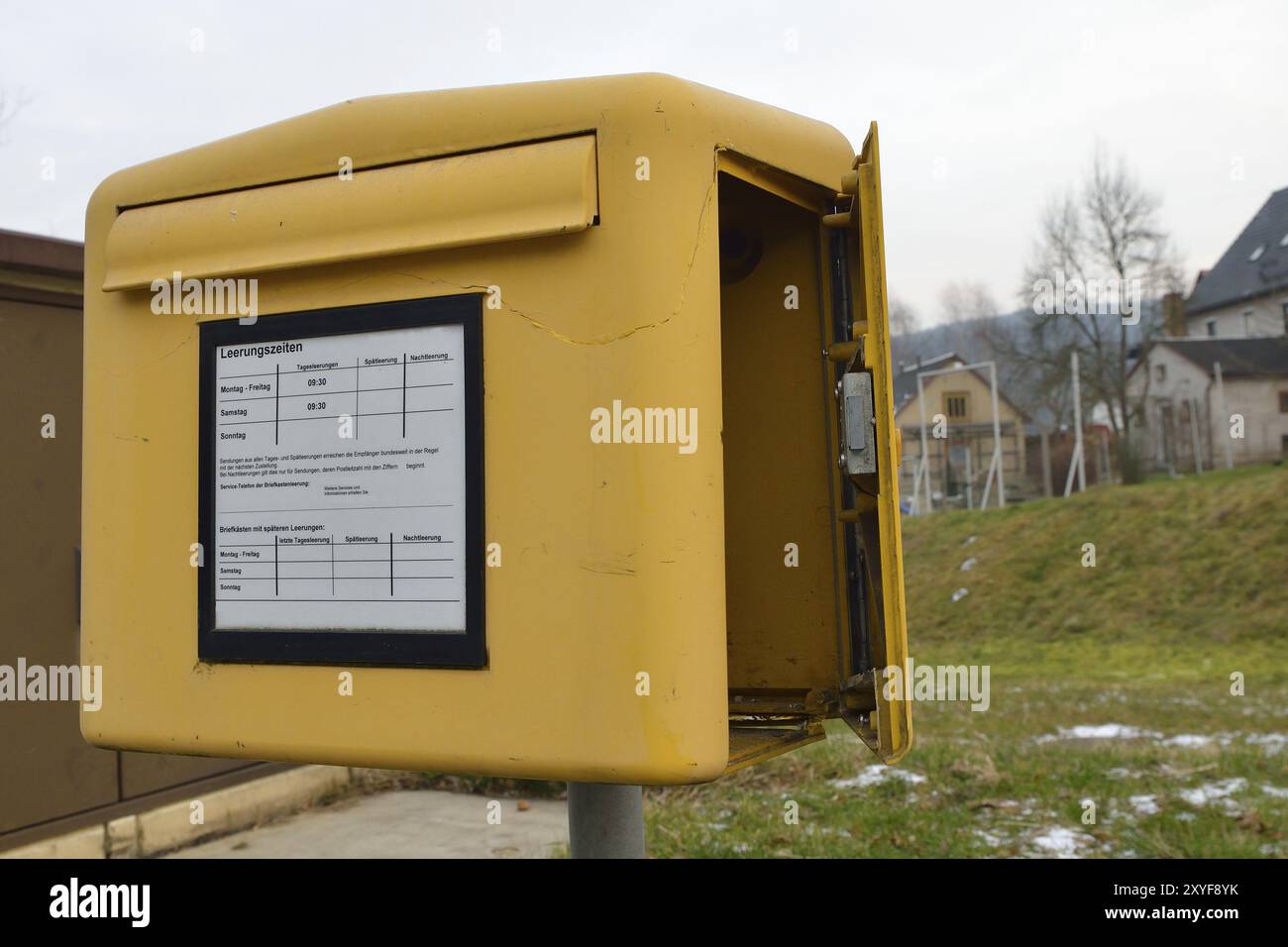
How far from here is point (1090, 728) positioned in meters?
Answer: 7.07

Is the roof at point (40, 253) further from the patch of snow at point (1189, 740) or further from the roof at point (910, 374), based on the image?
the roof at point (910, 374)

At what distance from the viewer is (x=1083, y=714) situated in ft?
25.1

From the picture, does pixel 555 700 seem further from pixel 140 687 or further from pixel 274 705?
pixel 140 687

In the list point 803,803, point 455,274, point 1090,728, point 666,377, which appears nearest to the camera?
point 666,377

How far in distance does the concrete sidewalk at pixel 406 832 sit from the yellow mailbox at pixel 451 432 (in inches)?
124

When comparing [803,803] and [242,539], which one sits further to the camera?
[803,803]

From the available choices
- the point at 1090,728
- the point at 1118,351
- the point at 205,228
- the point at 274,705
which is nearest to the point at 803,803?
the point at 1090,728

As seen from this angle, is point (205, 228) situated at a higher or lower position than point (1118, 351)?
lower

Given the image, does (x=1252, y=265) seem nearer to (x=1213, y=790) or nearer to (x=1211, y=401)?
(x=1211, y=401)

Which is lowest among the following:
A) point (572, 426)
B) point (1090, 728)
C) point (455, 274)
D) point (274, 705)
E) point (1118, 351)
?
point (1090, 728)

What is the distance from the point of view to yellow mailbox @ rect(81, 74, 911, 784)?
1794 millimetres

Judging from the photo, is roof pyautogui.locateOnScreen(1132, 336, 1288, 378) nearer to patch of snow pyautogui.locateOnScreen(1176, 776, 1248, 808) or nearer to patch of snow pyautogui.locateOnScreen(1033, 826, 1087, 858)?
patch of snow pyautogui.locateOnScreen(1176, 776, 1248, 808)

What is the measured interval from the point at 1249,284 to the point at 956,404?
12185 millimetres

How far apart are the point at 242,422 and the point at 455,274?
1.67ft
